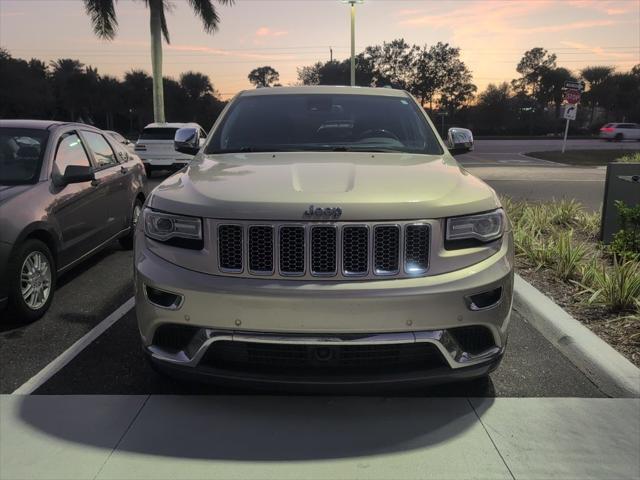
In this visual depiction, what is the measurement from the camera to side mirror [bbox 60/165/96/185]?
487 centimetres

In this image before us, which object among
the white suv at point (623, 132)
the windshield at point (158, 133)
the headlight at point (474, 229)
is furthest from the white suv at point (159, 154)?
the white suv at point (623, 132)

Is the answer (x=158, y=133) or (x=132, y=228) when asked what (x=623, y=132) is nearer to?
(x=158, y=133)

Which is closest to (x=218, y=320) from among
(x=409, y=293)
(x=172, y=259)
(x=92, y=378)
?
(x=172, y=259)

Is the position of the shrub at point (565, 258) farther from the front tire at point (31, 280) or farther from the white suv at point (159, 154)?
the white suv at point (159, 154)

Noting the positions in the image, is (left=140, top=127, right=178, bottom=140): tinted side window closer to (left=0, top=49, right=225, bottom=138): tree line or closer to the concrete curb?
the concrete curb

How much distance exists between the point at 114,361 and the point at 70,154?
249cm

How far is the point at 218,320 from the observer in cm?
263

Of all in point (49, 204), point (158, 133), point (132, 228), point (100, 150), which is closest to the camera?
point (49, 204)

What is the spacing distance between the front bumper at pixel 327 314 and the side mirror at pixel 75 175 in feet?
8.55

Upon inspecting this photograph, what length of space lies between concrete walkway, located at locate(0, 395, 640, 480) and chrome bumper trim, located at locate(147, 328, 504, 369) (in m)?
0.45

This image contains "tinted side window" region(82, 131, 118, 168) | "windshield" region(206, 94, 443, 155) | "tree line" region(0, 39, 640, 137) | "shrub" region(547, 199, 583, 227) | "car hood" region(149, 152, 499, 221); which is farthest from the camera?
"tree line" region(0, 39, 640, 137)

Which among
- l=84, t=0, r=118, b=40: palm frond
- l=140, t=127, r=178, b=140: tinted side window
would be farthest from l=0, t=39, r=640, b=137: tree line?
l=140, t=127, r=178, b=140: tinted side window

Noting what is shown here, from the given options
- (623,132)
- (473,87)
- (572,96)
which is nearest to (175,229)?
(572,96)

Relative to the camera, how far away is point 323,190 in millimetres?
2807
